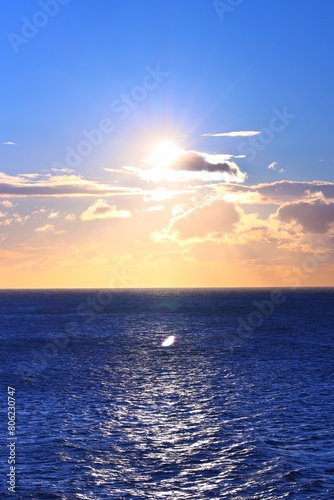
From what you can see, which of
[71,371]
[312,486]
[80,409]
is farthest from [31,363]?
[312,486]

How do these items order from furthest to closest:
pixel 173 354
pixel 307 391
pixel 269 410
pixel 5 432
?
Result: pixel 173 354, pixel 307 391, pixel 269 410, pixel 5 432

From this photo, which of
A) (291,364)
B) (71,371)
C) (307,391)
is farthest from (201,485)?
(291,364)

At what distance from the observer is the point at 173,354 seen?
280 feet

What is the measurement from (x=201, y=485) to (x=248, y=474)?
3236 mm

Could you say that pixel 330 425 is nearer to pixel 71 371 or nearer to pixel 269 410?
pixel 269 410

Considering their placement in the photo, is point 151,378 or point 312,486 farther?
point 151,378

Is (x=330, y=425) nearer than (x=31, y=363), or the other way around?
(x=330, y=425)

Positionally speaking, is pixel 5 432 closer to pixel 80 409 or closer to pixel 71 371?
pixel 80 409

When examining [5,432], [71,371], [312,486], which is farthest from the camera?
[71,371]

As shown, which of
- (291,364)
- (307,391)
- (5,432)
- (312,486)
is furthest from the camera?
(291,364)

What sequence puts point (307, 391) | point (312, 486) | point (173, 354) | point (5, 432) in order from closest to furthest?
point (312, 486)
point (5, 432)
point (307, 391)
point (173, 354)

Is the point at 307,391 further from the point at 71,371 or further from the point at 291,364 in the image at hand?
the point at 71,371

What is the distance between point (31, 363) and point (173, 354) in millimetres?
20835

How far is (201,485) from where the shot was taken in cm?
3194
